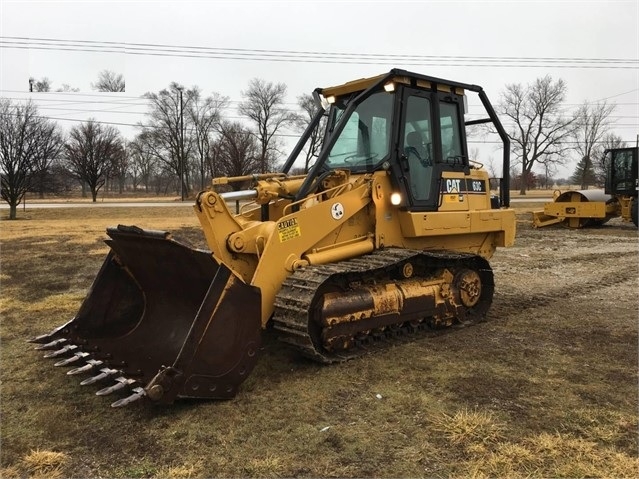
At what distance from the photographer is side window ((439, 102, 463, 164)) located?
20.5ft

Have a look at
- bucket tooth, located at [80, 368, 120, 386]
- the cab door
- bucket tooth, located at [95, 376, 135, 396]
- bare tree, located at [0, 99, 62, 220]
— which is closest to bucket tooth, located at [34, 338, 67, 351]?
bucket tooth, located at [80, 368, 120, 386]

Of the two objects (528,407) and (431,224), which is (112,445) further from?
(431,224)

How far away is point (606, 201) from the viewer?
62.2 feet

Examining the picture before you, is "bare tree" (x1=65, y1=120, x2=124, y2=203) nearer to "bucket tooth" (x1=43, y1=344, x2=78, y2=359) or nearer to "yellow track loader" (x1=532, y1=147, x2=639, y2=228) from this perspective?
"yellow track loader" (x1=532, y1=147, x2=639, y2=228)

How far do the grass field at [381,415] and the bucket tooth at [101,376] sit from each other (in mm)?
193

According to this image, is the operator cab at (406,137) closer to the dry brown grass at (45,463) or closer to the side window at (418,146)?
the side window at (418,146)

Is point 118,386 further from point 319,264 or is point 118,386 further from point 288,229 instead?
point 319,264

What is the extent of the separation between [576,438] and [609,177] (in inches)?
745

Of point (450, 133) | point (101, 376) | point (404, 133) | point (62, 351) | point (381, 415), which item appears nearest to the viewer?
point (381, 415)

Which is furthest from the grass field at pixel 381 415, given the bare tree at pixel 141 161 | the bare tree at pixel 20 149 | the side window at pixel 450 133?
the bare tree at pixel 141 161

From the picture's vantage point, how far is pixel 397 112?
224 inches

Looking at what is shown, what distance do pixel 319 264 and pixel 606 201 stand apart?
17.6 meters

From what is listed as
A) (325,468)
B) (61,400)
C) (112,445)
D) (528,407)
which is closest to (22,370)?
(61,400)

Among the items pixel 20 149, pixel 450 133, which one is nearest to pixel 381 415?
pixel 450 133
